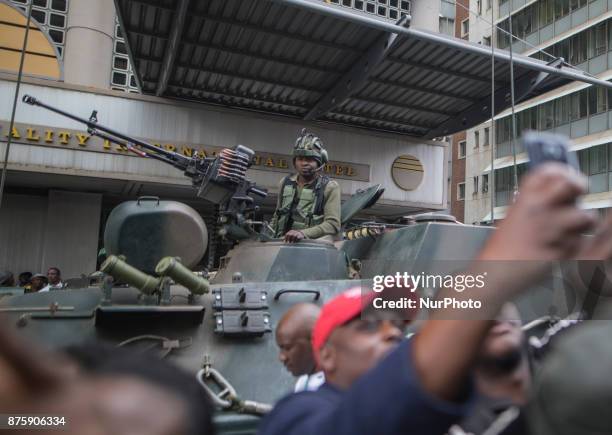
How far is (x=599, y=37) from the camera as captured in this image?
19.9 metres

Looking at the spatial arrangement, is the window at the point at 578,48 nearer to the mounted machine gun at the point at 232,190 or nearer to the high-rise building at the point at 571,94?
the high-rise building at the point at 571,94

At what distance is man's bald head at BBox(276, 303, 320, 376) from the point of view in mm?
2441

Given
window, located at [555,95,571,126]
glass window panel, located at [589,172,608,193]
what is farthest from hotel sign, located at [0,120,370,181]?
glass window panel, located at [589,172,608,193]

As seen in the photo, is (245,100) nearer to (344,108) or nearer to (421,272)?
(344,108)

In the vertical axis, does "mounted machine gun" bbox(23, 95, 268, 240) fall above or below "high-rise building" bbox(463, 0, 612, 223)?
below

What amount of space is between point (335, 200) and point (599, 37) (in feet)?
59.2

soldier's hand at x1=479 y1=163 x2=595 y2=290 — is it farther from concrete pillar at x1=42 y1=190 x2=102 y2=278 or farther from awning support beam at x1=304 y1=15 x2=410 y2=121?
concrete pillar at x1=42 y1=190 x2=102 y2=278

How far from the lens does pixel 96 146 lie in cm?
1325

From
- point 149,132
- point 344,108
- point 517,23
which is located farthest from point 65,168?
point 517,23

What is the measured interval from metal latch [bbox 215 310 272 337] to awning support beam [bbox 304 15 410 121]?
899 centimetres

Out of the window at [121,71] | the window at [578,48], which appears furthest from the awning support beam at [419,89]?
the window at [578,48]

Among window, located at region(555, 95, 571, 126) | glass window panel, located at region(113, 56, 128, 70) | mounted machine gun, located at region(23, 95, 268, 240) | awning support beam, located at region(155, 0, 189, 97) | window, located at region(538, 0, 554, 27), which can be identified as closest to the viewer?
mounted machine gun, located at region(23, 95, 268, 240)

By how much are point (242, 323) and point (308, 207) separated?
219cm

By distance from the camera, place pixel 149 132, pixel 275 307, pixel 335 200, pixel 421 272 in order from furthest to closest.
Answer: pixel 149 132 < pixel 335 200 < pixel 421 272 < pixel 275 307
